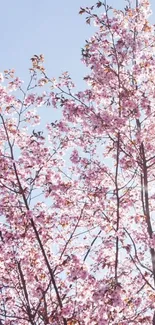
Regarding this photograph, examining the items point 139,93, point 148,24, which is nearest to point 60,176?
Result: point 139,93

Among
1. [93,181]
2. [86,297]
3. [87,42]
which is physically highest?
[87,42]

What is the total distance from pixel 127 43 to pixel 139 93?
1.31 metres

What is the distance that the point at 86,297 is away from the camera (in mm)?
7715

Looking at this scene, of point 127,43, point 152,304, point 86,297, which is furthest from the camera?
point 127,43

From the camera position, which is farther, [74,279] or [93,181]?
[93,181]

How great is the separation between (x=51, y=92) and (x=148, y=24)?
9.41ft

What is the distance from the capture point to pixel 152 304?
29.5ft

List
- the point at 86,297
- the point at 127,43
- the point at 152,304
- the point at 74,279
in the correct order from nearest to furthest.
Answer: the point at 74,279 < the point at 86,297 < the point at 152,304 < the point at 127,43

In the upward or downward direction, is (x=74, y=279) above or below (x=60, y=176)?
below

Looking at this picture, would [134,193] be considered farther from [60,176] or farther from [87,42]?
[87,42]

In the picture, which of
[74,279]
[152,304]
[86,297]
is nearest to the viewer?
[74,279]

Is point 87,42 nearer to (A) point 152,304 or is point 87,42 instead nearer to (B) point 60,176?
(B) point 60,176

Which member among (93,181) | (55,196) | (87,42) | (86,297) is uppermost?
(87,42)

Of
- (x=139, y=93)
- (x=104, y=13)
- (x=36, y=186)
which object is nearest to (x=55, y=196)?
(x=36, y=186)
